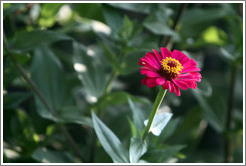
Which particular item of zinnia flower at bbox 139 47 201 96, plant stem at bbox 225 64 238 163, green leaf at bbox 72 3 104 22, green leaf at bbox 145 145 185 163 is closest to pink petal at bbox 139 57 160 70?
zinnia flower at bbox 139 47 201 96

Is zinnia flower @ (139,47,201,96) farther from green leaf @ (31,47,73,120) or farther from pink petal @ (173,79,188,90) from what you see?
green leaf @ (31,47,73,120)

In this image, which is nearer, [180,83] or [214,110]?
[180,83]

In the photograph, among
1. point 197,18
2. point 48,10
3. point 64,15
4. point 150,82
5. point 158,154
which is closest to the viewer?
point 150,82

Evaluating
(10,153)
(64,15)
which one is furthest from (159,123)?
(64,15)

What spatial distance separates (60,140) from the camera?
0.64m

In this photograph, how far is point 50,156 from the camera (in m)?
0.54

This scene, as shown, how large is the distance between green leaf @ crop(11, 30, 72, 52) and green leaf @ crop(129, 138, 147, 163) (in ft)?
0.65

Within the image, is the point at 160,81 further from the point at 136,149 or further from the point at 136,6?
the point at 136,6

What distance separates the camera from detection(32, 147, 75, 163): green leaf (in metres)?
0.51

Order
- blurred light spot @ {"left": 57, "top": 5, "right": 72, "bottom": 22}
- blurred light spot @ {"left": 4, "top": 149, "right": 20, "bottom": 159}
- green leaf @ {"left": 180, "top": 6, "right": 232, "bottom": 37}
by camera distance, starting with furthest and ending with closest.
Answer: blurred light spot @ {"left": 57, "top": 5, "right": 72, "bottom": 22}
green leaf @ {"left": 180, "top": 6, "right": 232, "bottom": 37}
blurred light spot @ {"left": 4, "top": 149, "right": 20, "bottom": 159}

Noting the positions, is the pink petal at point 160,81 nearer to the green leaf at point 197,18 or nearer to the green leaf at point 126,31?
the green leaf at point 126,31

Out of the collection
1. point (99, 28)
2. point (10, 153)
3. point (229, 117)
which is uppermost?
point (99, 28)

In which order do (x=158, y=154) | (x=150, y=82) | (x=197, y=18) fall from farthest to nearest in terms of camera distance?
(x=197, y=18) → (x=158, y=154) → (x=150, y=82)

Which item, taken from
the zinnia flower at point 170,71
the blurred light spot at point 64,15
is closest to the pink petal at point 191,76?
the zinnia flower at point 170,71
